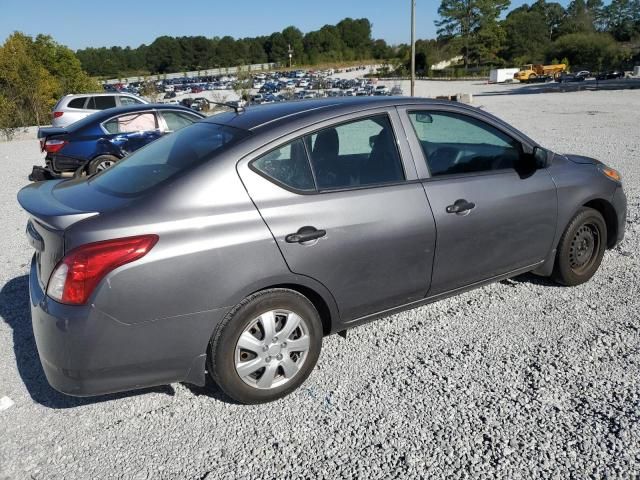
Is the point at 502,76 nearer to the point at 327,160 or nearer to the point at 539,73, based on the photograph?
the point at 539,73

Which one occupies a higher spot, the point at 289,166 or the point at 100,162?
the point at 289,166

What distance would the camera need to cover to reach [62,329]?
240 cm

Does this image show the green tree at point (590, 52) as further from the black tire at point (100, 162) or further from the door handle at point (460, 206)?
the door handle at point (460, 206)

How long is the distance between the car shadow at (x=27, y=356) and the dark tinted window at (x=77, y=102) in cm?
1194

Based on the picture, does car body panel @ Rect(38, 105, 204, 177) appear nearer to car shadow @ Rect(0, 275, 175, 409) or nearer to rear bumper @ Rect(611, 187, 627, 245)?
car shadow @ Rect(0, 275, 175, 409)

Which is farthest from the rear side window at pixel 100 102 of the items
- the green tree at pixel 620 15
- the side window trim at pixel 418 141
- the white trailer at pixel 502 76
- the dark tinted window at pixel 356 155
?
the green tree at pixel 620 15

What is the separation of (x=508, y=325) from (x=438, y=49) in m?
118

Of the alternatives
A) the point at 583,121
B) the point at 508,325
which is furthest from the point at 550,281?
the point at 583,121

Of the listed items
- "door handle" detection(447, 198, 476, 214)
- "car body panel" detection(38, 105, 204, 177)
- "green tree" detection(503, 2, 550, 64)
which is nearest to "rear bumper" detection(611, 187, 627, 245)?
"door handle" detection(447, 198, 476, 214)

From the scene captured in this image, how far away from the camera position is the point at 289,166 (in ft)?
9.40

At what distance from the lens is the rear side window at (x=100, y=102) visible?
15.5 m

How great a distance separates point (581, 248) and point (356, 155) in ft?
7.37

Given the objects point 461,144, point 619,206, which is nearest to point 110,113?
point 461,144

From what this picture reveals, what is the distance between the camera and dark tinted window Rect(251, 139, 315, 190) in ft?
9.16
